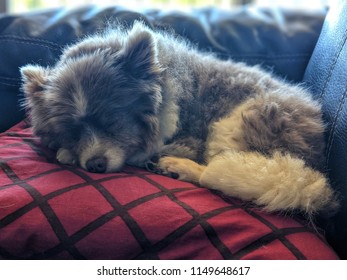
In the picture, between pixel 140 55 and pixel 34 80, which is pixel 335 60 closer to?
pixel 140 55

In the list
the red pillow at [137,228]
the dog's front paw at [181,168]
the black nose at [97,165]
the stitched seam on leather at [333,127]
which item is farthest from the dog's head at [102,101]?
the stitched seam on leather at [333,127]

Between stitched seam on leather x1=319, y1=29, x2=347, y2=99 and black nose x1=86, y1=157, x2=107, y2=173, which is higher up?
stitched seam on leather x1=319, y1=29, x2=347, y2=99

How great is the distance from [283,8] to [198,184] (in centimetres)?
147

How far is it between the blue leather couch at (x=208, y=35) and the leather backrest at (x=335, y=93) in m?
0.01

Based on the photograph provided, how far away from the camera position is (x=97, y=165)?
1735 mm

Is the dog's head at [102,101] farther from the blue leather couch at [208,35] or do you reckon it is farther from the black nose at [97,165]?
the blue leather couch at [208,35]

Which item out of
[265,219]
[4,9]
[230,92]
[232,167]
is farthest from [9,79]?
[4,9]

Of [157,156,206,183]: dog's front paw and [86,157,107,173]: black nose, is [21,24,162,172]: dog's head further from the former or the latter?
[157,156,206,183]: dog's front paw

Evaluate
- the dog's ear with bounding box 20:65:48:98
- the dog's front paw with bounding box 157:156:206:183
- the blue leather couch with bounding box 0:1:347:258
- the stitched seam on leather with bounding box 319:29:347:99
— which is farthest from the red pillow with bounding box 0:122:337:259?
the blue leather couch with bounding box 0:1:347:258

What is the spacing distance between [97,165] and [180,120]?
1.49 feet

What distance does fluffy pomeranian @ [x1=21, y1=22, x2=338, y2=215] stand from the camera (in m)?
1.56

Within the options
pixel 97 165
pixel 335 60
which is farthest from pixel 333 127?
pixel 97 165

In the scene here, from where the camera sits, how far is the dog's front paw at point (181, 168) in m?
1.70
